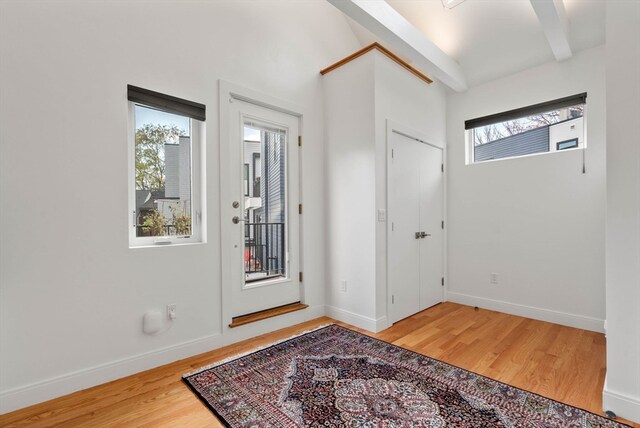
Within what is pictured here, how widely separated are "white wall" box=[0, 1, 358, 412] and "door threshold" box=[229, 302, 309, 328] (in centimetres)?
9

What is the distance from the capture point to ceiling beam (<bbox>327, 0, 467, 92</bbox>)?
8.00 ft

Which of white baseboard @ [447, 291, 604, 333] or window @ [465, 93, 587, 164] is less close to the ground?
window @ [465, 93, 587, 164]

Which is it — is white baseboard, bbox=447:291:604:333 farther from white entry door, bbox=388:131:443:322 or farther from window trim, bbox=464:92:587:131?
window trim, bbox=464:92:587:131

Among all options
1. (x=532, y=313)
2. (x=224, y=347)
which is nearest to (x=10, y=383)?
(x=224, y=347)

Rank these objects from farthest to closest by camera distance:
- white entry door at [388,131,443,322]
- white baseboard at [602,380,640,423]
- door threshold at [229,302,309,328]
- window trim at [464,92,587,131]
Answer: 1. white entry door at [388,131,443,322]
2. window trim at [464,92,587,131]
3. door threshold at [229,302,309,328]
4. white baseboard at [602,380,640,423]

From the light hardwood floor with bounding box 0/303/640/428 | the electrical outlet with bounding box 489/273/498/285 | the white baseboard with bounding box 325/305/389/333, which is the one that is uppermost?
the electrical outlet with bounding box 489/273/498/285

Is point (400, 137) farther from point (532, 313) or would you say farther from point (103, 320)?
point (103, 320)

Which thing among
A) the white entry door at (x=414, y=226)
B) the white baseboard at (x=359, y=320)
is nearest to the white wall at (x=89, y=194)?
the white baseboard at (x=359, y=320)

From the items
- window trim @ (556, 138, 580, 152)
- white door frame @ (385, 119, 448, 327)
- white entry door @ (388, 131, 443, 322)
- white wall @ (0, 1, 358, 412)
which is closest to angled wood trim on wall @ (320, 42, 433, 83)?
white door frame @ (385, 119, 448, 327)

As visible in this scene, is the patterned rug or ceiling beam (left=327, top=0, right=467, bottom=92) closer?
the patterned rug

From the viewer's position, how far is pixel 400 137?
11.1ft

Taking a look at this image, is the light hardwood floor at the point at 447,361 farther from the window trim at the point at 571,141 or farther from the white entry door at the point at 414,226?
the window trim at the point at 571,141

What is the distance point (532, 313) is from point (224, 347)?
3.24 m

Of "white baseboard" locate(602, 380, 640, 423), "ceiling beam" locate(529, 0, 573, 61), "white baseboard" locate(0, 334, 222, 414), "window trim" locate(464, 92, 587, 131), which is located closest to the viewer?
"white baseboard" locate(602, 380, 640, 423)
